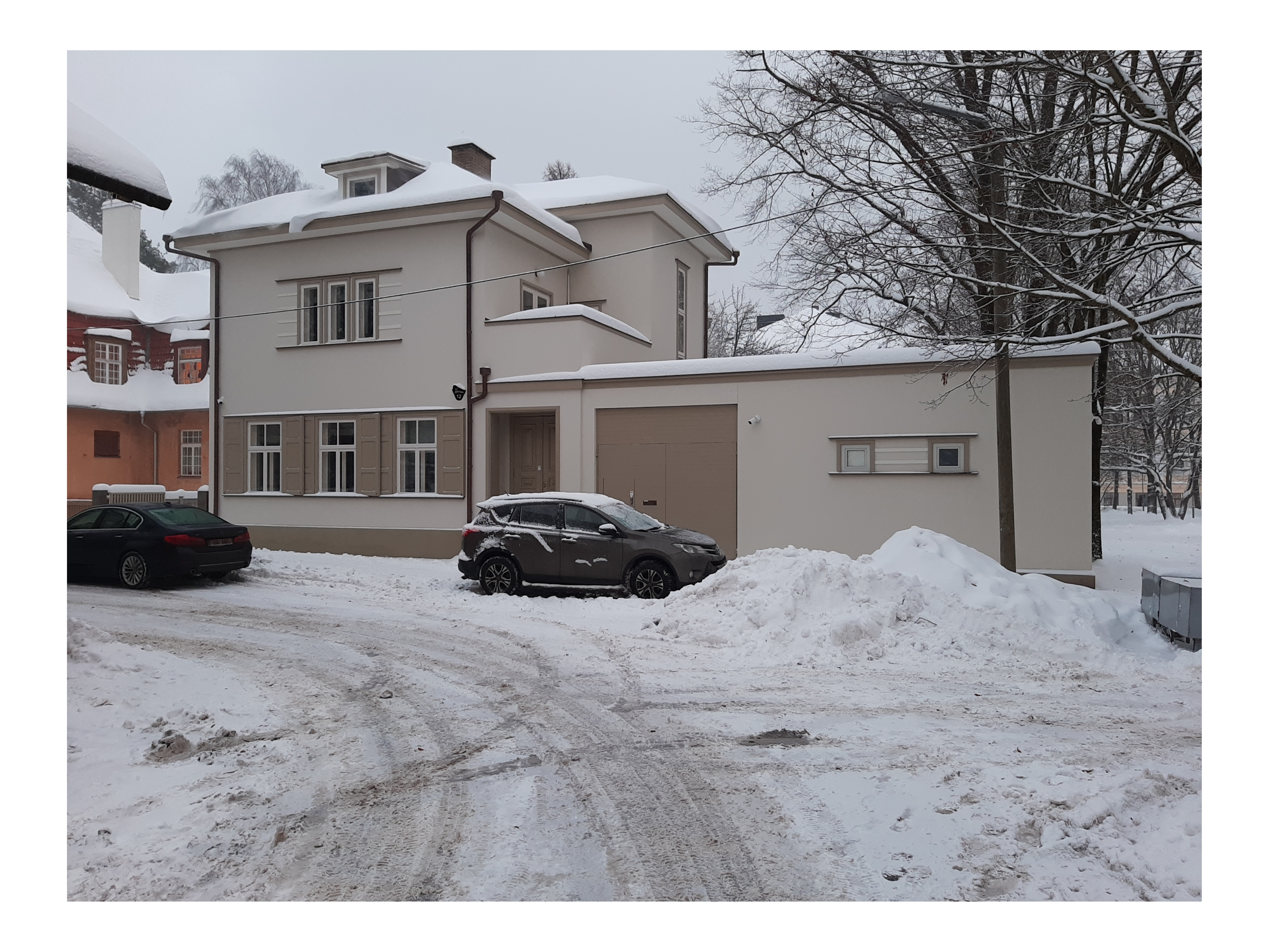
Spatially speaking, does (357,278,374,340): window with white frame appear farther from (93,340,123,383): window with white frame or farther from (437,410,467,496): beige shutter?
(93,340,123,383): window with white frame

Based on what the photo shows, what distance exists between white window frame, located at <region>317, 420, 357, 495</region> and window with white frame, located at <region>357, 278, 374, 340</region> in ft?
6.44

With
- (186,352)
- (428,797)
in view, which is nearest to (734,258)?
(186,352)

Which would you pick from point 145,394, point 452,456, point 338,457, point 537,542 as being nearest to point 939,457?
point 537,542

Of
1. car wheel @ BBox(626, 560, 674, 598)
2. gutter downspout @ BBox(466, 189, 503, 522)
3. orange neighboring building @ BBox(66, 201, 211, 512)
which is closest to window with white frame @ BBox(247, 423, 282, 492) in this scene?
orange neighboring building @ BBox(66, 201, 211, 512)

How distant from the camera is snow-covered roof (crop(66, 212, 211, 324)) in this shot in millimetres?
22953

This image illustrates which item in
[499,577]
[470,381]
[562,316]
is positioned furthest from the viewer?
[470,381]

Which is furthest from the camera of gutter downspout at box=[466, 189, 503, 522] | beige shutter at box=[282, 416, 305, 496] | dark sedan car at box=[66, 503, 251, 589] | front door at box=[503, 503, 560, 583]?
beige shutter at box=[282, 416, 305, 496]

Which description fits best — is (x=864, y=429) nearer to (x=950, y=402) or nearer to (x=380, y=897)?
(x=950, y=402)

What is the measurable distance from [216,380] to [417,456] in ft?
18.7

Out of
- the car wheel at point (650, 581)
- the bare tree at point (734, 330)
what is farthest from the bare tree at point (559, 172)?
the car wheel at point (650, 581)

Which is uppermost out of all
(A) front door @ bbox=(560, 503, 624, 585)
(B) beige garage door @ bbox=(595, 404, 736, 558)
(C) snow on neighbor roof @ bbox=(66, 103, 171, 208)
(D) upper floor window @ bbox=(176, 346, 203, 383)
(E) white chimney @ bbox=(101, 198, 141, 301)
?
(E) white chimney @ bbox=(101, 198, 141, 301)

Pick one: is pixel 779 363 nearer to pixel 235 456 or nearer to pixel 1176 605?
pixel 1176 605

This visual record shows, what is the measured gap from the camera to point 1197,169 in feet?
23.8

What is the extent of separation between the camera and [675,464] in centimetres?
1580
